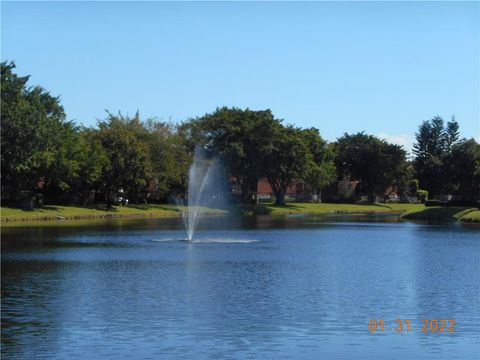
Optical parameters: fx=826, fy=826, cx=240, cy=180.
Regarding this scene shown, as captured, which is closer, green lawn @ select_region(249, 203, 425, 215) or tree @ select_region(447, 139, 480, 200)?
tree @ select_region(447, 139, 480, 200)

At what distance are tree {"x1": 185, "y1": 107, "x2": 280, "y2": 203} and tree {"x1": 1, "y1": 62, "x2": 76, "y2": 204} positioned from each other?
31.7 metres

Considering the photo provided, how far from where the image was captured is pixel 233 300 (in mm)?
28719

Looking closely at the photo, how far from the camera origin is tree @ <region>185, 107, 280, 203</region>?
12625cm

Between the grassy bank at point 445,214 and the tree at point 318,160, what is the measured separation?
96.5ft

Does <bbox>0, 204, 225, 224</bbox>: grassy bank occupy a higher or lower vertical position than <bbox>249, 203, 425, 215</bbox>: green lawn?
lower

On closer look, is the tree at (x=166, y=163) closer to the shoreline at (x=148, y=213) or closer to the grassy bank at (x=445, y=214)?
the shoreline at (x=148, y=213)

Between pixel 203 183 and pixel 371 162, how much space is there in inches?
2022

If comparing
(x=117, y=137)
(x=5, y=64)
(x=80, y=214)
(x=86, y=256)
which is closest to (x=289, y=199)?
(x=117, y=137)

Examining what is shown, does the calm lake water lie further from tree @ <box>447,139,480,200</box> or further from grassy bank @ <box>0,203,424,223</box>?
tree @ <box>447,139,480,200</box>
